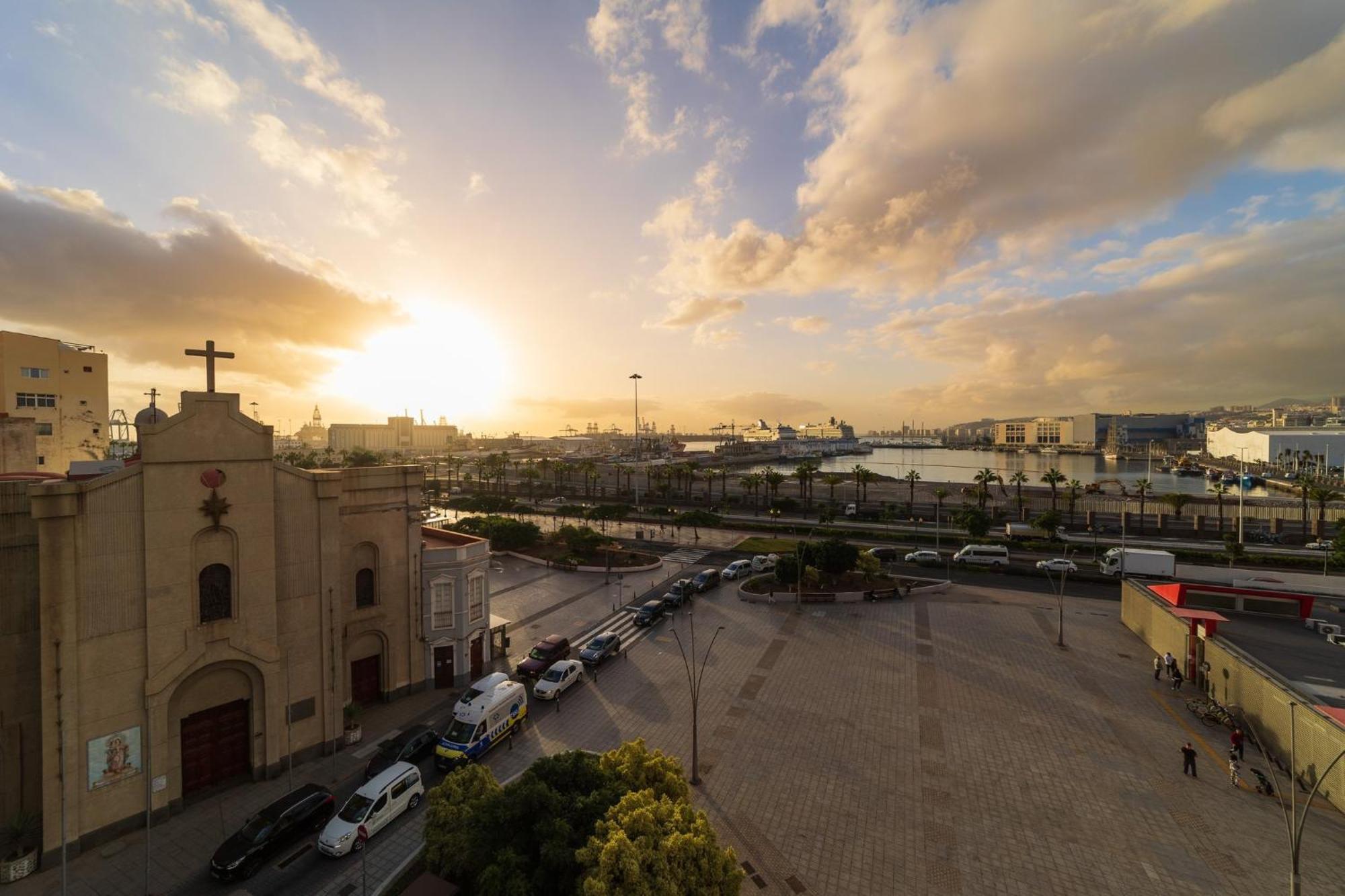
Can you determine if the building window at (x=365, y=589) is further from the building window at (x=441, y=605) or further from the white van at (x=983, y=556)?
the white van at (x=983, y=556)

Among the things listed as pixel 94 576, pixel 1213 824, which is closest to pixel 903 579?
pixel 1213 824

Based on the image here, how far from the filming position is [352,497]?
24.0m

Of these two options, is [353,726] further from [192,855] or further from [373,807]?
[373,807]

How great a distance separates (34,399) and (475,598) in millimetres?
46775

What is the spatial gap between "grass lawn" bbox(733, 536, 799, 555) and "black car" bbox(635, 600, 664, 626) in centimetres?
1884

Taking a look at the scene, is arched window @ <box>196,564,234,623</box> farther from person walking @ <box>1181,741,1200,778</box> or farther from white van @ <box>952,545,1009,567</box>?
white van @ <box>952,545,1009,567</box>

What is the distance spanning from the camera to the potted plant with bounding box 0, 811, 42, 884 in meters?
14.6

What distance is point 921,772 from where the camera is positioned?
19797 millimetres

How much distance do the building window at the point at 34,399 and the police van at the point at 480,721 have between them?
50053mm

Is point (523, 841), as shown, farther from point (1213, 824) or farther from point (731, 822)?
point (1213, 824)

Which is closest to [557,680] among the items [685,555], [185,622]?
[185,622]

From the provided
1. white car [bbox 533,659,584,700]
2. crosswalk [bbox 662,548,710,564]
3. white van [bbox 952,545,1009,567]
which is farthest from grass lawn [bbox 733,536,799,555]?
white car [bbox 533,659,584,700]

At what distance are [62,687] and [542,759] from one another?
14741 mm

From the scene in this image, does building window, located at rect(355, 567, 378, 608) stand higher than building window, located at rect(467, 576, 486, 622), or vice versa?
building window, located at rect(355, 567, 378, 608)
